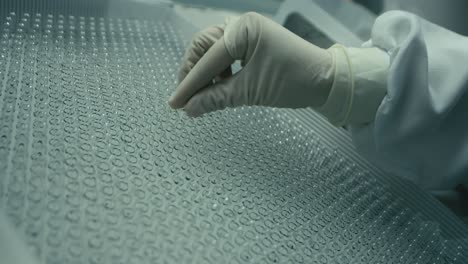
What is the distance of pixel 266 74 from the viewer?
0.89m

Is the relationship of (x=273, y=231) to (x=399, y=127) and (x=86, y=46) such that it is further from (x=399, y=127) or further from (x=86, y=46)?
(x=86, y=46)

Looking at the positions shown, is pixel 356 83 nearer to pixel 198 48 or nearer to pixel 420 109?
pixel 420 109

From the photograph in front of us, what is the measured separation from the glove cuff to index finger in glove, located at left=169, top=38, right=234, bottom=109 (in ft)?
0.73

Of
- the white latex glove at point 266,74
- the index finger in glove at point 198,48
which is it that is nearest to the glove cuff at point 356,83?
the white latex glove at point 266,74

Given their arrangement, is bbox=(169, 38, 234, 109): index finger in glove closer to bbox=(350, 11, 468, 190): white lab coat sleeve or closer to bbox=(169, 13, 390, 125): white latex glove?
bbox=(169, 13, 390, 125): white latex glove

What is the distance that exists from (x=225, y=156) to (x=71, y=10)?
0.67 meters

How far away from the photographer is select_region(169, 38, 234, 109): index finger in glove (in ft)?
2.93

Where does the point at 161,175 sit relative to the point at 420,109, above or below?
below

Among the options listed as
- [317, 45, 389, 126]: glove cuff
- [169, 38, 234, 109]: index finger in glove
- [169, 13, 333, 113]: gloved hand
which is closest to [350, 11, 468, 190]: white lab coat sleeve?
[317, 45, 389, 126]: glove cuff

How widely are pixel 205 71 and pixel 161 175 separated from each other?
243mm

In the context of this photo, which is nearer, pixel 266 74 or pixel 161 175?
pixel 161 175

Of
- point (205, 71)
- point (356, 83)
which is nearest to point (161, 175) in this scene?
point (205, 71)

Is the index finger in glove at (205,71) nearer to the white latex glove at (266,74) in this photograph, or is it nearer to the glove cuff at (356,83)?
the white latex glove at (266,74)

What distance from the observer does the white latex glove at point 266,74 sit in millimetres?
878
